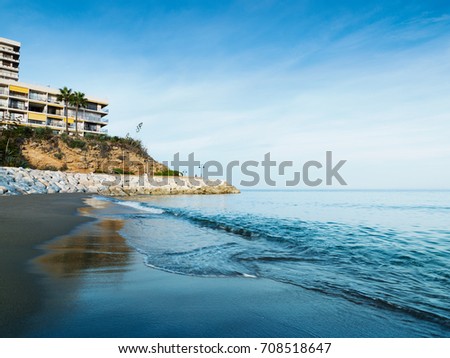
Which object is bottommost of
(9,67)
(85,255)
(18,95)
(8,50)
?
(85,255)

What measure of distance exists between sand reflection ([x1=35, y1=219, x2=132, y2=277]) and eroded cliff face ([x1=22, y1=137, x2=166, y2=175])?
40054 millimetres

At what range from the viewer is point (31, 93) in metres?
58.7

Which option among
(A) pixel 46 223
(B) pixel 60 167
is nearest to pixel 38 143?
(B) pixel 60 167

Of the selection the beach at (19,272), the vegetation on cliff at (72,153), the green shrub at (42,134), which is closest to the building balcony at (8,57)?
the vegetation on cliff at (72,153)

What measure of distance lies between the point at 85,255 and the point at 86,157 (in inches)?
1805

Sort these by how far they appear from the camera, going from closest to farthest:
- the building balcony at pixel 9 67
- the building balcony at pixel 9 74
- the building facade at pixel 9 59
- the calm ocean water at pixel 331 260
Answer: the calm ocean water at pixel 331 260
the building balcony at pixel 9 74
the building balcony at pixel 9 67
the building facade at pixel 9 59

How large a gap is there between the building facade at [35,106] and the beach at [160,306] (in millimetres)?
58184

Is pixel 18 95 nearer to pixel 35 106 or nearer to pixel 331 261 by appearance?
pixel 35 106

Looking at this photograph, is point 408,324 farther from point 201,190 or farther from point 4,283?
point 201,190

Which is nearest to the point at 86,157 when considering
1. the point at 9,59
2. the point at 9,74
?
the point at 9,74

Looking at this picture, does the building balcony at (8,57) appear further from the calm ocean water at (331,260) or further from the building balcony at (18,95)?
the calm ocean water at (331,260)

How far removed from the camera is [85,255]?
226 inches

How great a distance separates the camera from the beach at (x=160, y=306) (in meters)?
2.77
